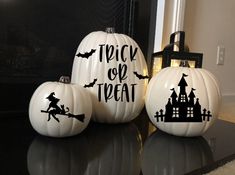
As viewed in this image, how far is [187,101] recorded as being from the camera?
699 millimetres

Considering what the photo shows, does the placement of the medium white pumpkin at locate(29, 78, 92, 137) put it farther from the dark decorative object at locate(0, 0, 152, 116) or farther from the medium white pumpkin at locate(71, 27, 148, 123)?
the dark decorative object at locate(0, 0, 152, 116)

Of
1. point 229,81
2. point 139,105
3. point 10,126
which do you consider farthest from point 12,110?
point 229,81

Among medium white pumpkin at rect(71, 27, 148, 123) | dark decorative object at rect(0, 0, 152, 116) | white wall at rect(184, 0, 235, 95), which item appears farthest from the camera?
white wall at rect(184, 0, 235, 95)

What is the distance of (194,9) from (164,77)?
619mm

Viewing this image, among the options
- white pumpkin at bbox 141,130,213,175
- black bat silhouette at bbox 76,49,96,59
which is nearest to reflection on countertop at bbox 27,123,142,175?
white pumpkin at bbox 141,130,213,175

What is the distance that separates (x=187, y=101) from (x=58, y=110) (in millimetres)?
284

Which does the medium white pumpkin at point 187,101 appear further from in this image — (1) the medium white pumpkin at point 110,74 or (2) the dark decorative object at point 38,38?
(2) the dark decorative object at point 38,38

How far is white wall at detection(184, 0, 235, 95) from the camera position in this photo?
124 cm

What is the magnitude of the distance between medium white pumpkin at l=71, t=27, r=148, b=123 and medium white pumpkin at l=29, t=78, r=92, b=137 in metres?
0.08

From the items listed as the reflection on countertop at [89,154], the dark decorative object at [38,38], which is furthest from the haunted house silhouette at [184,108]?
the dark decorative object at [38,38]

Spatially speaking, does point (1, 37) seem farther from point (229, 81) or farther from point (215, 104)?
point (229, 81)

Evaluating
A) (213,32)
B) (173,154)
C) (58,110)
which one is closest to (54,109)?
(58,110)

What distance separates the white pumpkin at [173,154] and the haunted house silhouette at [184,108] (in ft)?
0.17

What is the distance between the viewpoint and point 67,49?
3.10 feet
